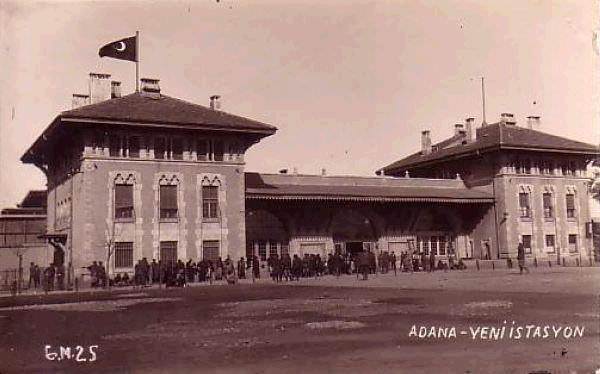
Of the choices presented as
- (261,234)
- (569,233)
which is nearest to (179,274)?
(261,234)

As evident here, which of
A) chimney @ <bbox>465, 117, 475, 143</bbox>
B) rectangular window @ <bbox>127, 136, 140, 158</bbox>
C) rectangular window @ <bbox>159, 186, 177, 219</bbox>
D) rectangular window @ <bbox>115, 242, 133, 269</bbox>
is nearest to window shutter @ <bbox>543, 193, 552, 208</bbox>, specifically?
chimney @ <bbox>465, 117, 475, 143</bbox>

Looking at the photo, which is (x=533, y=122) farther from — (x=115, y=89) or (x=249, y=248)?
(x=115, y=89)

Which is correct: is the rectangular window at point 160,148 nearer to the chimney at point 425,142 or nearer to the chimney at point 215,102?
the chimney at point 215,102

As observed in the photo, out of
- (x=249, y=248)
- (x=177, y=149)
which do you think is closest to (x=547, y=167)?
(x=249, y=248)

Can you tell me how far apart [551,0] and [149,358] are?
970 centimetres

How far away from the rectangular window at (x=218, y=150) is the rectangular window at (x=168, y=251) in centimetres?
473

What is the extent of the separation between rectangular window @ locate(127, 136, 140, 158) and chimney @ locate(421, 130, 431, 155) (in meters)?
25.9

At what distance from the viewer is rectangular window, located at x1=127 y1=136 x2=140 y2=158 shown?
28703 mm

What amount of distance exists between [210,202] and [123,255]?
495 cm

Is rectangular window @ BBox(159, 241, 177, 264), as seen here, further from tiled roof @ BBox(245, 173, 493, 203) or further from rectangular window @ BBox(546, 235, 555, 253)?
rectangular window @ BBox(546, 235, 555, 253)

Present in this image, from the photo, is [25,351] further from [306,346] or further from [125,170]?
[125,170]

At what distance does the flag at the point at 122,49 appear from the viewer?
24.1m

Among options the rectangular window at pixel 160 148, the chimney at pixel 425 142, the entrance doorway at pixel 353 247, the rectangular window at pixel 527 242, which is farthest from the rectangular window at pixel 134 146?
the chimney at pixel 425 142

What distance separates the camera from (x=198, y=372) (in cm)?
741
